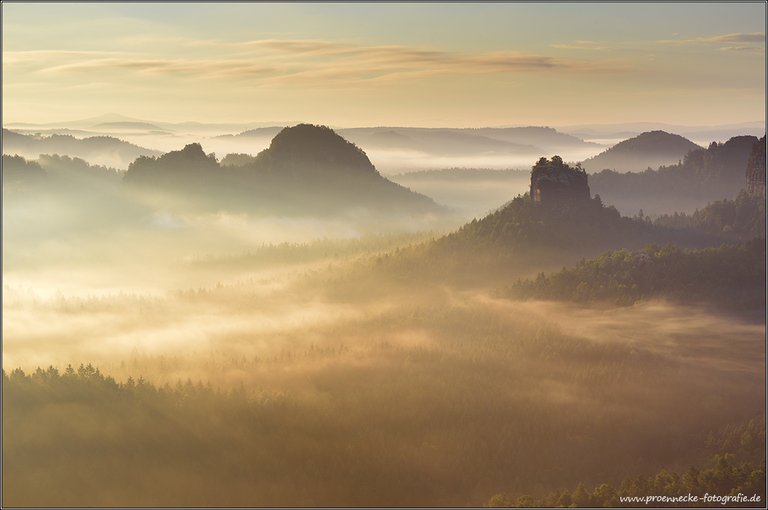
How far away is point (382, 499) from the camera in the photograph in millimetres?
164500

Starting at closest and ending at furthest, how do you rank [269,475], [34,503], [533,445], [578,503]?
[578,503] < [34,503] < [269,475] < [533,445]

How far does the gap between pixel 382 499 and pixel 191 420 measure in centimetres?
5605

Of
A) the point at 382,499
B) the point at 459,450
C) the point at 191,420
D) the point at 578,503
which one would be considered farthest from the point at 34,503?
the point at 578,503

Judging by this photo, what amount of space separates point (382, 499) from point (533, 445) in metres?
42.6

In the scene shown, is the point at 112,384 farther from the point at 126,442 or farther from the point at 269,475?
the point at 269,475

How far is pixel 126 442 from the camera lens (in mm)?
180125

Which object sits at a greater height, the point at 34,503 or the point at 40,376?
the point at 40,376

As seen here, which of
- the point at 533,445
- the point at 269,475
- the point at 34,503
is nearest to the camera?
the point at 34,503

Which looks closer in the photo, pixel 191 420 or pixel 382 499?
pixel 382 499

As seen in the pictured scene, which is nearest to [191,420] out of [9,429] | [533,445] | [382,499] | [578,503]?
[9,429]

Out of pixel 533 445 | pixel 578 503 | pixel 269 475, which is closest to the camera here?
pixel 578 503

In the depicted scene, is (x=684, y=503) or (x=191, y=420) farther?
(x=191, y=420)

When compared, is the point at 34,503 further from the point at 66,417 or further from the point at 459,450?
the point at 459,450

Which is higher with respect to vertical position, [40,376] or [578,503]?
[40,376]
